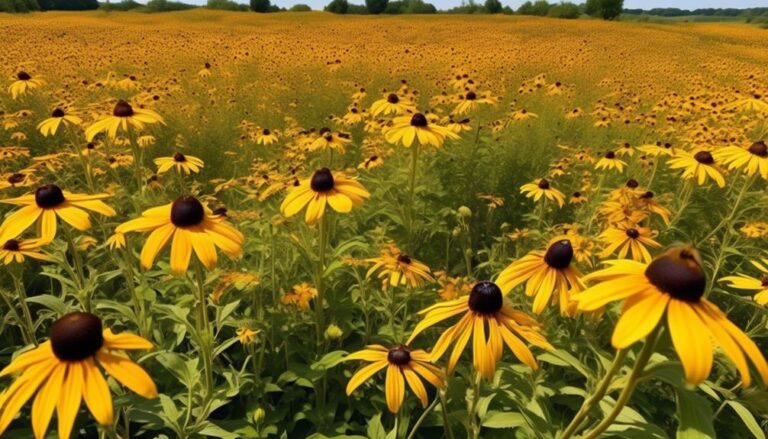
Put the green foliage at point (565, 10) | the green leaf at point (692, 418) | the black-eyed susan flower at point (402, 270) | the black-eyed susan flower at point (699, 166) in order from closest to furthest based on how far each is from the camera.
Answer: the green leaf at point (692, 418) → the black-eyed susan flower at point (402, 270) → the black-eyed susan flower at point (699, 166) → the green foliage at point (565, 10)

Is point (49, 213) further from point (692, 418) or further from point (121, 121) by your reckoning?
point (692, 418)

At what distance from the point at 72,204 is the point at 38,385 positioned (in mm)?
953

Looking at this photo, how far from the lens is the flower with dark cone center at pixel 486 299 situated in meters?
1.42

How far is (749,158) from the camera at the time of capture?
3.43m

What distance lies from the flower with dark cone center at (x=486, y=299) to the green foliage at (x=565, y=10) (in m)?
55.3

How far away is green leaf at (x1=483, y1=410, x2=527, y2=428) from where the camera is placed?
1.76 meters

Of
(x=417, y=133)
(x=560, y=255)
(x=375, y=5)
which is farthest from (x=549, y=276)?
(x=375, y=5)

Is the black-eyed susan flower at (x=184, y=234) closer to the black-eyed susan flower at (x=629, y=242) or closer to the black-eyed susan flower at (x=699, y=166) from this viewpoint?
the black-eyed susan flower at (x=629, y=242)

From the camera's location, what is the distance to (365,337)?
275 cm

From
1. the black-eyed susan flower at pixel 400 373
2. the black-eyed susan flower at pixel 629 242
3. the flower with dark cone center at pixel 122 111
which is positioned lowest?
the black-eyed susan flower at pixel 400 373

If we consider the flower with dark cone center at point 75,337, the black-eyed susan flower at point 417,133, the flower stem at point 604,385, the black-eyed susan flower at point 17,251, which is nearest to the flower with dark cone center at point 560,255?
the flower stem at point 604,385

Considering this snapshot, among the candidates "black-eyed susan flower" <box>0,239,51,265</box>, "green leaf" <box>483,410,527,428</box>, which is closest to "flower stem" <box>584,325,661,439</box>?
"green leaf" <box>483,410,527,428</box>

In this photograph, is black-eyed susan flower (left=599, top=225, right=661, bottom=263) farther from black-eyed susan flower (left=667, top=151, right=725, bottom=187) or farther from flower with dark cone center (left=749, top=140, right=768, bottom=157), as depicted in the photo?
flower with dark cone center (left=749, top=140, right=768, bottom=157)

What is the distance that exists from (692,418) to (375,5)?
198 feet
